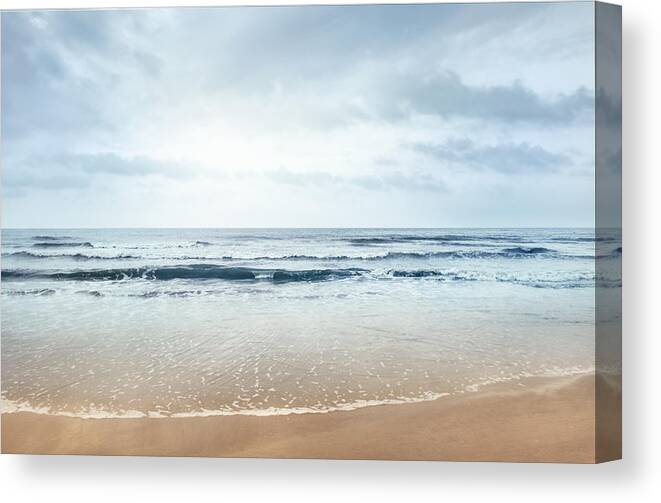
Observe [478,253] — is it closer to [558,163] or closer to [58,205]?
[558,163]

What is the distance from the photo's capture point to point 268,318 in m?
2.76

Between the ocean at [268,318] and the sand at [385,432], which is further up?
the ocean at [268,318]

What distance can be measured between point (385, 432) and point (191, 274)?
44.8 inches

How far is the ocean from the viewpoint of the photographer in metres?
2.72

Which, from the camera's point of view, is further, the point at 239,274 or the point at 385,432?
the point at 239,274

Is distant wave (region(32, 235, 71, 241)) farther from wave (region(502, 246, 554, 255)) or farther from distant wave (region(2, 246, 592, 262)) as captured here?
wave (region(502, 246, 554, 255))

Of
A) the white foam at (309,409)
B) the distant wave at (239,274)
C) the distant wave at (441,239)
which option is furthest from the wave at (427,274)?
A: the white foam at (309,409)

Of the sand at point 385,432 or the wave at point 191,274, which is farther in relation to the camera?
the wave at point 191,274

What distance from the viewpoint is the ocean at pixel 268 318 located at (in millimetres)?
2719

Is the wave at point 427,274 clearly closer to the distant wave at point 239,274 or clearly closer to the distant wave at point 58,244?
the distant wave at point 239,274

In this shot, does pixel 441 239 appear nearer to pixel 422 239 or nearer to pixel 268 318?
pixel 422 239

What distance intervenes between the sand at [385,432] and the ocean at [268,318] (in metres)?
0.05

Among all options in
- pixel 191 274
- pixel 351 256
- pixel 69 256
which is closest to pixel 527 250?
pixel 351 256

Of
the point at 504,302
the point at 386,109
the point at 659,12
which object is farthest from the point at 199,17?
the point at 659,12
